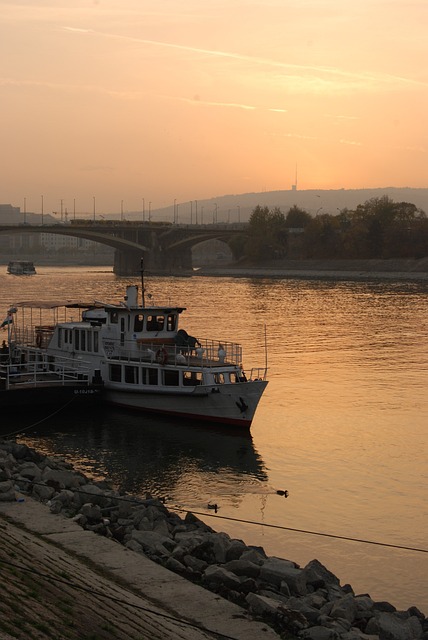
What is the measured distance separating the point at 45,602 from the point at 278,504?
1115cm

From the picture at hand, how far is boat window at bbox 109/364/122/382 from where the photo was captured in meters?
34.3

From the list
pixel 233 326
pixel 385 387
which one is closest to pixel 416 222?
pixel 233 326

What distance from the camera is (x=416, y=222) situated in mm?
161125

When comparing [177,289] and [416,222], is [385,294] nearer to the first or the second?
[177,289]

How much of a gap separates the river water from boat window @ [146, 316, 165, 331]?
11.3ft

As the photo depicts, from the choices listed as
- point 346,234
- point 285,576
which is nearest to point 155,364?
point 285,576

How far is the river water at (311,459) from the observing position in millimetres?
19266

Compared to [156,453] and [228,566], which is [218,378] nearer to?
[156,453]

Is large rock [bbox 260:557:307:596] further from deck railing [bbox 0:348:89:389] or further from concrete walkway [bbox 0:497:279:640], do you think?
deck railing [bbox 0:348:89:389]

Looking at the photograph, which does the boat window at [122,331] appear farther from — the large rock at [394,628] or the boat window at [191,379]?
the large rock at [394,628]

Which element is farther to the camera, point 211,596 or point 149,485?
point 149,485

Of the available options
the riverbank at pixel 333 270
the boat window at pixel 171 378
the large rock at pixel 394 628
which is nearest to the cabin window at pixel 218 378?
the boat window at pixel 171 378

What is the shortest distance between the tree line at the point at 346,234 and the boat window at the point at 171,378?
4964 inches

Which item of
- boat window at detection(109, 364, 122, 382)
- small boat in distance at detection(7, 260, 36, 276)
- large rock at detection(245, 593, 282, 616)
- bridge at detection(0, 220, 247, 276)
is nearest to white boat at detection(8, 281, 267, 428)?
boat window at detection(109, 364, 122, 382)
